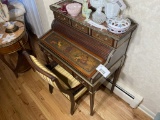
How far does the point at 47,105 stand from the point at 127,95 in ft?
3.54

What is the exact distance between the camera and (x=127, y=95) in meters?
1.69

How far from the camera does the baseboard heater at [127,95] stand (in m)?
1.61

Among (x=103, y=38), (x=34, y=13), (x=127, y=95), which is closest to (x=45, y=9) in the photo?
(x=34, y=13)

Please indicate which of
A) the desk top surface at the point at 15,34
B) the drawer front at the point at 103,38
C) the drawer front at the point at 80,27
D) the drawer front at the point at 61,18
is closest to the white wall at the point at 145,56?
the drawer front at the point at 103,38

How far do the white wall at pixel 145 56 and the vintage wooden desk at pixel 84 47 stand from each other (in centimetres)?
9

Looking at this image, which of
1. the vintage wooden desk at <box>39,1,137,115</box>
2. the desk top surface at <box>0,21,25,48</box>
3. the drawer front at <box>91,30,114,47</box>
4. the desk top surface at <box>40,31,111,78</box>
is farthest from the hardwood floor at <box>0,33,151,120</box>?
the drawer front at <box>91,30,114,47</box>

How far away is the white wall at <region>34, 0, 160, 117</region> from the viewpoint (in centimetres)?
103

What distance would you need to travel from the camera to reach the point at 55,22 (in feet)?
5.03

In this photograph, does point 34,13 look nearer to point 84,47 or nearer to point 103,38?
point 84,47

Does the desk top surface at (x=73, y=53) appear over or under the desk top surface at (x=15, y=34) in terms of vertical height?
over

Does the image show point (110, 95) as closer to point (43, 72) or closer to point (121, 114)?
point (121, 114)

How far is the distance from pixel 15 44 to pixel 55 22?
68 centimetres

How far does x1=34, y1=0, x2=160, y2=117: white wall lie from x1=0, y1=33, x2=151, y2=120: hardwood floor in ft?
0.98

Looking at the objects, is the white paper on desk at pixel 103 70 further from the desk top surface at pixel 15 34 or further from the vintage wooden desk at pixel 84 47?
the desk top surface at pixel 15 34
